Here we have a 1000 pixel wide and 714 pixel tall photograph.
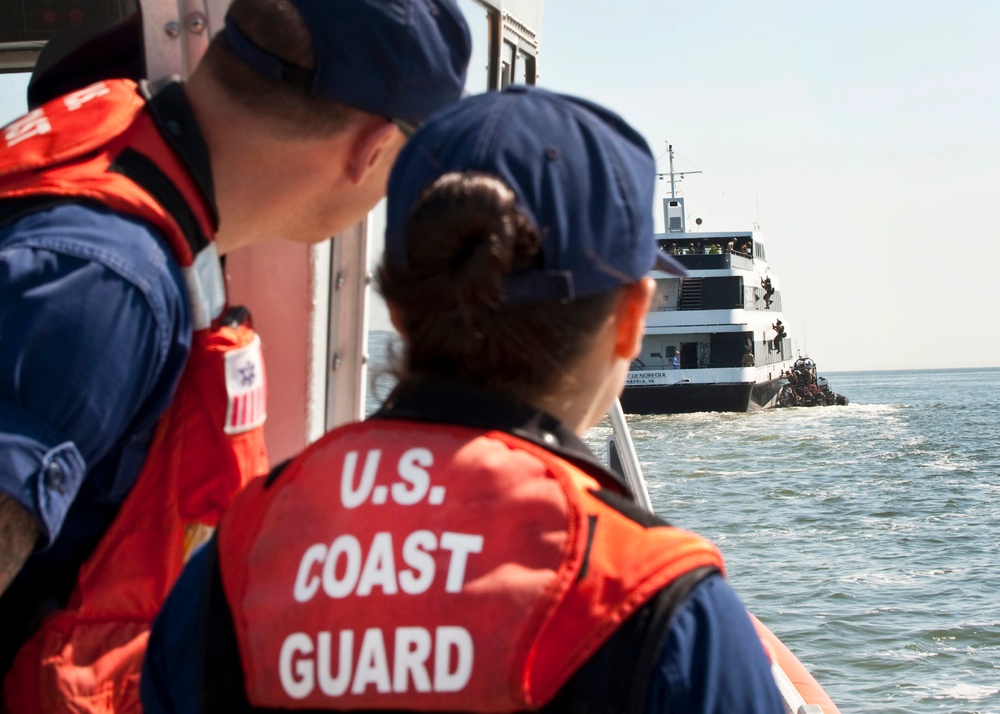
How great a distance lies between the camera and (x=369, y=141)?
1653 mm

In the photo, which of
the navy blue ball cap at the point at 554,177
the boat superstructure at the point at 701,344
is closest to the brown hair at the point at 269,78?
the navy blue ball cap at the point at 554,177

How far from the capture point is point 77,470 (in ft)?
4.20

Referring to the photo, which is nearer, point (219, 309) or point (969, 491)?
point (219, 309)

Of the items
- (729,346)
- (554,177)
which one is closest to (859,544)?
(554,177)

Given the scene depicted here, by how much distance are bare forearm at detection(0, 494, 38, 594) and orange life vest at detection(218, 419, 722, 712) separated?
1.14 ft

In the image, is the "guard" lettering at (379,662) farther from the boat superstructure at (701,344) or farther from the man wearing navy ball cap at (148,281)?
the boat superstructure at (701,344)

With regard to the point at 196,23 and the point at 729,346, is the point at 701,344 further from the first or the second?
the point at 196,23

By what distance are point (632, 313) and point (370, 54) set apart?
0.64 m

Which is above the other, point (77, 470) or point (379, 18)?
point (379, 18)

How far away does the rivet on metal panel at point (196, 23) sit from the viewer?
210 centimetres

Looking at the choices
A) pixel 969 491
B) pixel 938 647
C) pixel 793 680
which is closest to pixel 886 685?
pixel 938 647

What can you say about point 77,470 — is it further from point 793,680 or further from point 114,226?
point 793,680

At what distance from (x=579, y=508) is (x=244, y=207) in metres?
0.87

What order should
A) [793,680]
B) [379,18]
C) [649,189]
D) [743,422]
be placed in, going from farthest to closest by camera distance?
[743,422]
[793,680]
[379,18]
[649,189]
